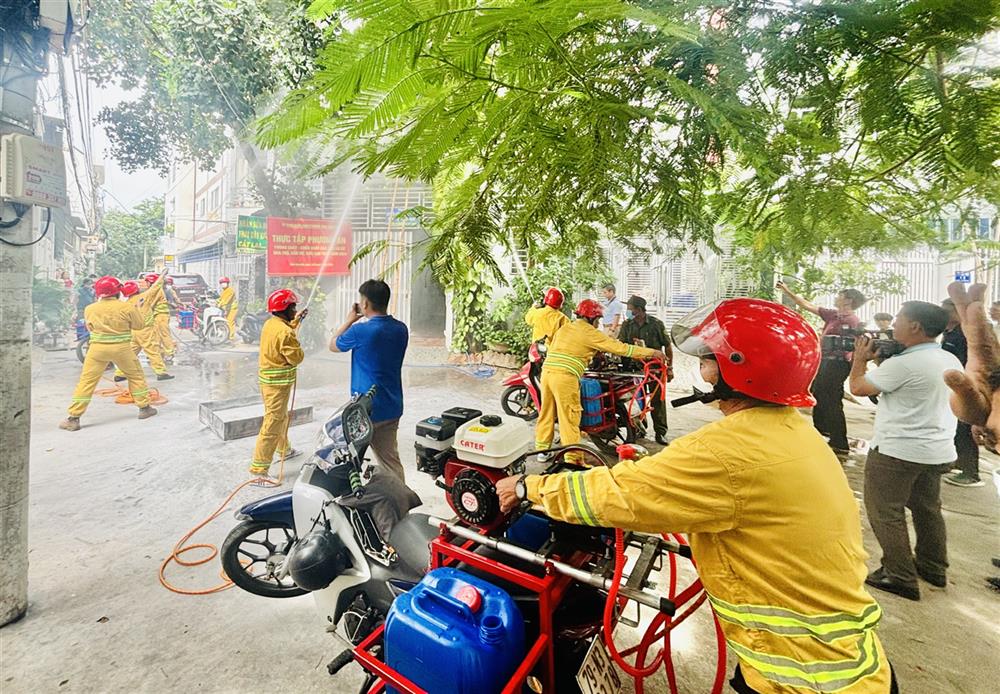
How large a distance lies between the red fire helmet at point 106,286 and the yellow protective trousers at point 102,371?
18.3 inches

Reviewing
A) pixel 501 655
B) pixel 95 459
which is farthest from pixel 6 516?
pixel 501 655

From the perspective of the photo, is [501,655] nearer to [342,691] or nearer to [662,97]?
[342,691]

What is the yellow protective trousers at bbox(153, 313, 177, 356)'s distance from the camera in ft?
14.1

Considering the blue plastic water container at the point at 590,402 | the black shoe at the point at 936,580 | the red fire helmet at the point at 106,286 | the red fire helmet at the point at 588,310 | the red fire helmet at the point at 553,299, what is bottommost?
the black shoe at the point at 936,580

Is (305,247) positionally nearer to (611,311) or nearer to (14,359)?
(14,359)

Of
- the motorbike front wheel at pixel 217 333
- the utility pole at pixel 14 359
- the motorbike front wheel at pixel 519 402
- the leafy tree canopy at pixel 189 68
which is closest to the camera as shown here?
the utility pole at pixel 14 359

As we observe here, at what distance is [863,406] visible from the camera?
782cm

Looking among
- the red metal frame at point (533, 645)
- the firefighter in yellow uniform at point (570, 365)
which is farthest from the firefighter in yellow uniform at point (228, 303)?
the red metal frame at point (533, 645)

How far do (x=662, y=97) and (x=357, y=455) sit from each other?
1.79 meters

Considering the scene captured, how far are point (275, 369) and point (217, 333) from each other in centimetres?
104

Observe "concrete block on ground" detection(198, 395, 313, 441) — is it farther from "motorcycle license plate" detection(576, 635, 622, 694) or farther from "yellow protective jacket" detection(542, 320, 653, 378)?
"motorcycle license plate" detection(576, 635, 622, 694)

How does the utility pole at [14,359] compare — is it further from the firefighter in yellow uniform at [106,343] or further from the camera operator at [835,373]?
the camera operator at [835,373]

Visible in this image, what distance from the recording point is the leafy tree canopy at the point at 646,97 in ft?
2.27

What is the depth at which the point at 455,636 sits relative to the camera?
1246mm
